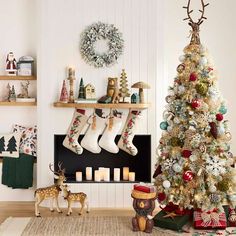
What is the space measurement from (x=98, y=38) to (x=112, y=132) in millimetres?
1022

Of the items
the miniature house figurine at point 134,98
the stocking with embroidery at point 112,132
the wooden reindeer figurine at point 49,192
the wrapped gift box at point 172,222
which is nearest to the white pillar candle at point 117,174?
the stocking with embroidery at point 112,132

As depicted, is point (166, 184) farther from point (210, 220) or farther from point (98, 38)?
point (98, 38)

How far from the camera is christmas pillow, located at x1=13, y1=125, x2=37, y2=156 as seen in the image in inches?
196

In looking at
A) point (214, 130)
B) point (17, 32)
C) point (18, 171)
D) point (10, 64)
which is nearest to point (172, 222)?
point (214, 130)

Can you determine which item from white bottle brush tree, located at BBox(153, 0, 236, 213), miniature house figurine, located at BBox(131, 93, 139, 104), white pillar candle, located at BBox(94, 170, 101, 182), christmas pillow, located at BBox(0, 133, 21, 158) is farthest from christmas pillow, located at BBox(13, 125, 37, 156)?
white bottle brush tree, located at BBox(153, 0, 236, 213)

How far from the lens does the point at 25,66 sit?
4957 millimetres

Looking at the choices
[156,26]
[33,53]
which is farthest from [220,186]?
[33,53]

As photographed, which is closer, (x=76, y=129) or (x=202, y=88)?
(x=202, y=88)

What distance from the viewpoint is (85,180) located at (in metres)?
4.92

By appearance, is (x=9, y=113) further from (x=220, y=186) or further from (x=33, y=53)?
(x=220, y=186)

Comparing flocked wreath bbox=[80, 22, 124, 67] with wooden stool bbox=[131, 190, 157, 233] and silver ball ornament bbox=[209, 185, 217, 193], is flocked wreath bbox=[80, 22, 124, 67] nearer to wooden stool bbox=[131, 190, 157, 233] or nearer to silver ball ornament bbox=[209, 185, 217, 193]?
wooden stool bbox=[131, 190, 157, 233]

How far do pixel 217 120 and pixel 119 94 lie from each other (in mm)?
1231

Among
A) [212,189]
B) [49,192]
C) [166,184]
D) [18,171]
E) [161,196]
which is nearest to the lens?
[212,189]

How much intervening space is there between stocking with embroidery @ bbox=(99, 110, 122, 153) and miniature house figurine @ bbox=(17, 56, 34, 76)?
106 centimetres
